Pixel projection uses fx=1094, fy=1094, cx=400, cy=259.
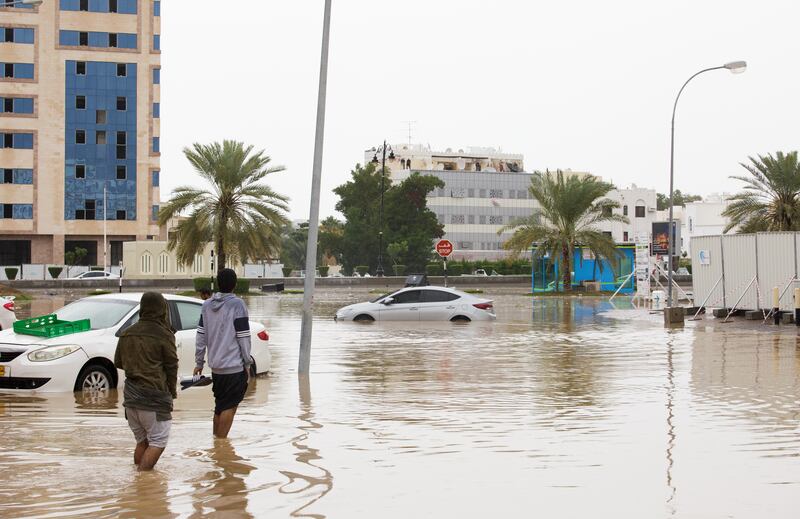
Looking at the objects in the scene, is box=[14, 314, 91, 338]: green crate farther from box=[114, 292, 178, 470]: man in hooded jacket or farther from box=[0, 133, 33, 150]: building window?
box=[0, 133, 33, 150]: building window

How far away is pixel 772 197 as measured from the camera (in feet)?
180

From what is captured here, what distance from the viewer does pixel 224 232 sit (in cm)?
5375

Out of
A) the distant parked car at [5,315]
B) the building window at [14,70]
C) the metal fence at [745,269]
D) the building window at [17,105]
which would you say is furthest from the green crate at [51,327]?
the building window at [14,70]

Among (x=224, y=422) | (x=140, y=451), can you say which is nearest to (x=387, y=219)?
(x=224, y=422)

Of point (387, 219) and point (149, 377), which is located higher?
point (387, 219)

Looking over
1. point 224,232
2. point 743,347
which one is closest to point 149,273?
point 224,232

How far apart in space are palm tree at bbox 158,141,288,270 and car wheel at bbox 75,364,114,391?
40.1m

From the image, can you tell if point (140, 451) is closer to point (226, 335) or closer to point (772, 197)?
point (226, 335)

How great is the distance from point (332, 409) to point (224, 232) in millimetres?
41840

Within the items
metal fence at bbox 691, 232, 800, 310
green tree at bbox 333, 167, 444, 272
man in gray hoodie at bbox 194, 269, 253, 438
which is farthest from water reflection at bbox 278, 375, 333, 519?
green tree at bbox 333, 167, 444, 272

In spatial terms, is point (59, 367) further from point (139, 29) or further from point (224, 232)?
point (139, 29)

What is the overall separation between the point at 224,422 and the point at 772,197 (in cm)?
4948

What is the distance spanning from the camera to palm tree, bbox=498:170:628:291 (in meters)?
56.6

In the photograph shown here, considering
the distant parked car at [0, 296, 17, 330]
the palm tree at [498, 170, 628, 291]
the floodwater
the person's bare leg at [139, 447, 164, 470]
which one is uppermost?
the palm tree at [498, 170, 628, 291]
